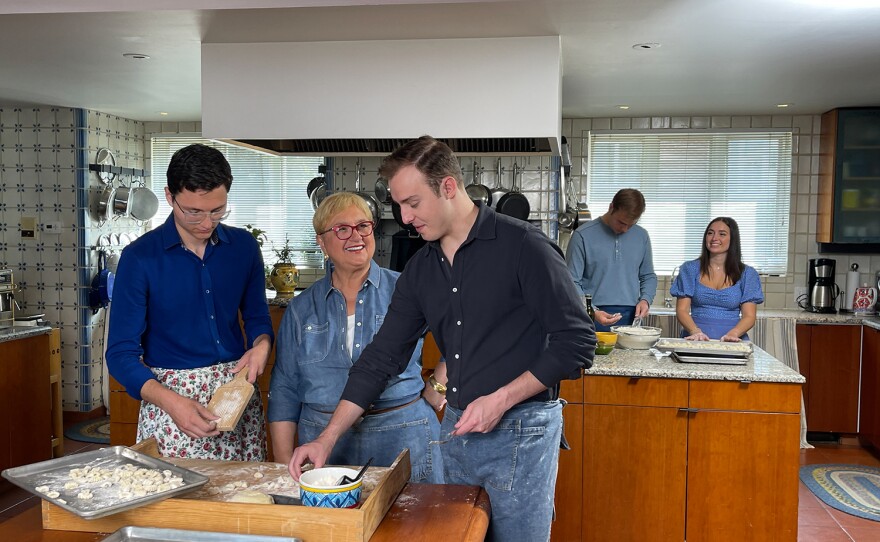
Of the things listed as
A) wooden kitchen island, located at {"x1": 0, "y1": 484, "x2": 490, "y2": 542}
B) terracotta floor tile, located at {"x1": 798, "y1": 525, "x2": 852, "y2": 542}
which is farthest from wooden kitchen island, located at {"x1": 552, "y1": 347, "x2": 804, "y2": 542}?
wooden kitchen island, located at {"x1": 0, "y1": 484, "x2": 490, "y2": 542}

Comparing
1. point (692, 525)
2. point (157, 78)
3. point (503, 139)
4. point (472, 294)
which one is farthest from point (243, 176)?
point (472, 294)

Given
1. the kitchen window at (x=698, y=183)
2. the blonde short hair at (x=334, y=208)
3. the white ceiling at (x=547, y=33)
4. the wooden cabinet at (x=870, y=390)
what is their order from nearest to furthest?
the blonde short hair at (x=334, y=208) → the white ceiling at (x=547, y=33) → the wooden cabinet at (x=870, y=390) → the kitchen window at (x=698, y=183)

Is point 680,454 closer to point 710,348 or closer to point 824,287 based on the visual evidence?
point 710,348

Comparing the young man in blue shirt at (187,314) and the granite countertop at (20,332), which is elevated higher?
the young man in blue shirt at (187,314)

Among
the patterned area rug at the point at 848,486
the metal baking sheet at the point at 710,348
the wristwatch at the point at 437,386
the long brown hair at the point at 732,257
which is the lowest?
the patterned area rug at the point at 848,486

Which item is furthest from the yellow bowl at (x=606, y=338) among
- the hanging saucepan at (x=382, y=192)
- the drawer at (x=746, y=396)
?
the hanging saucepan at (x=382, y=192)

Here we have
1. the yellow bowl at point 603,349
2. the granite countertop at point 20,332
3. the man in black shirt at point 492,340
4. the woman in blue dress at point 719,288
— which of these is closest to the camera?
the man in black shirt at point 492,340

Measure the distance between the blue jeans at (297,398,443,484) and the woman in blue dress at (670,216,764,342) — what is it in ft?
8.01

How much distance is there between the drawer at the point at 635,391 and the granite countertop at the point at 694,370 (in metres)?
0.03

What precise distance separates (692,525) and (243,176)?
4.92 meters

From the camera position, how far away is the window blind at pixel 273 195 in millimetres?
6828

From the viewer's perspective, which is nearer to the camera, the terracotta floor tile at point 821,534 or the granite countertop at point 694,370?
the granite countertop at point 694,370

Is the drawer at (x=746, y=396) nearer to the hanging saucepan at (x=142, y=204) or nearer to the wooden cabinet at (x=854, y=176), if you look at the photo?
the wooden cabinet at (x=854, y=176)

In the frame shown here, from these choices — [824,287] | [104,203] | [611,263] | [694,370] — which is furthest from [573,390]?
[104,203]
